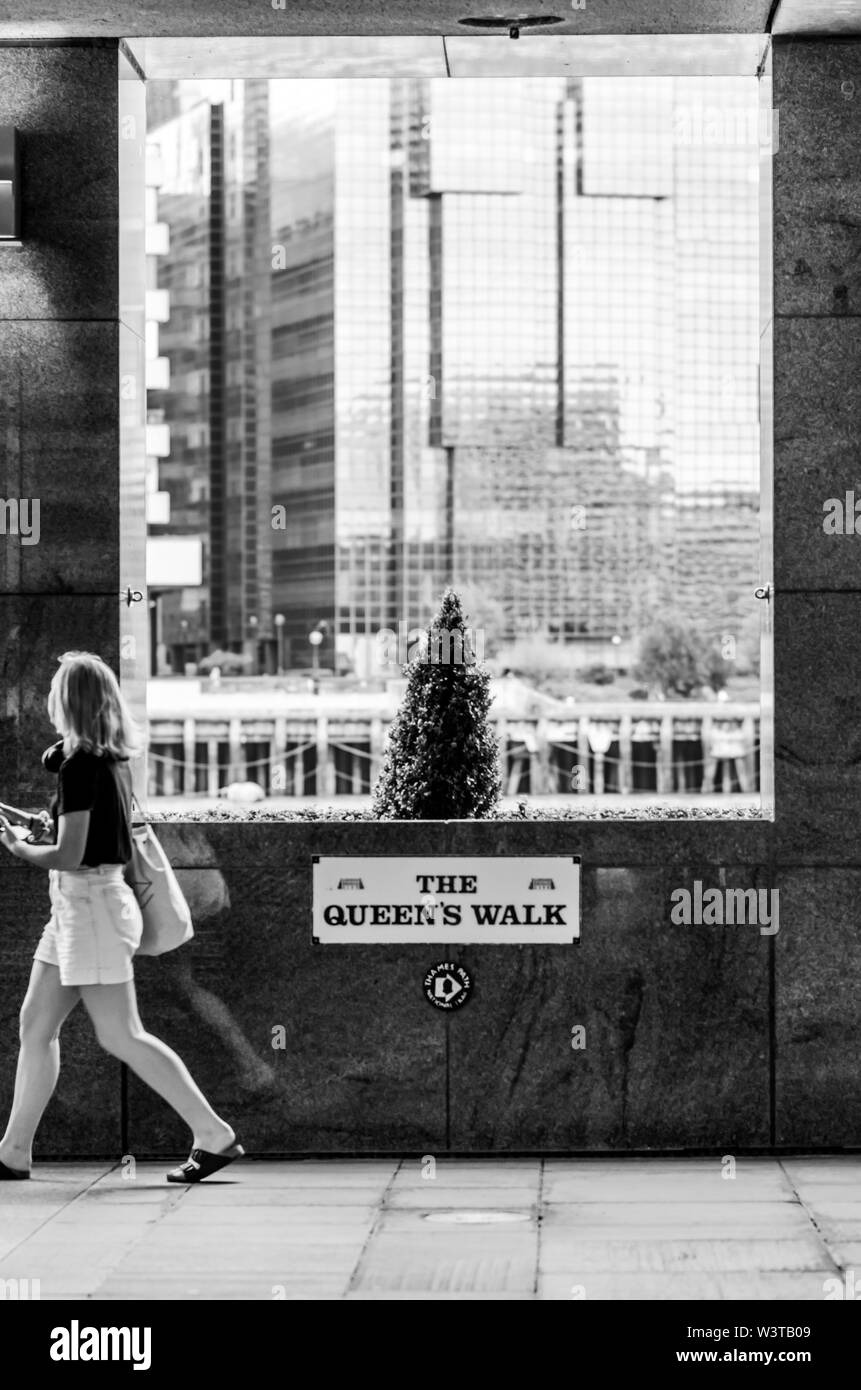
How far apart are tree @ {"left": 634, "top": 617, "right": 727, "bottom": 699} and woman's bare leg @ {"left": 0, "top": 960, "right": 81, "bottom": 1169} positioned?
146083 millimetres

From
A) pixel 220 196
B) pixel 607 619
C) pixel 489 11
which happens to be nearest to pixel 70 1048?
pixel 489 11

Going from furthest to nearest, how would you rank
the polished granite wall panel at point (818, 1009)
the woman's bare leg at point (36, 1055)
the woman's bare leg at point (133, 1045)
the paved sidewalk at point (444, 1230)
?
the polished granite wall panel at point (818, 1009) → the woman's bare leg at point (36, 1055) → the woman's bare leg at point (133, 1045) → the paved sidewalk at point (444, 1230)

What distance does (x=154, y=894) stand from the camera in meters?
6.41

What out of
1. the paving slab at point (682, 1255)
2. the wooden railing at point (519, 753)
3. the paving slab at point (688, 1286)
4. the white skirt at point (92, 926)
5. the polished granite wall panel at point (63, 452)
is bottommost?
the wooden railing at point (519, 753)

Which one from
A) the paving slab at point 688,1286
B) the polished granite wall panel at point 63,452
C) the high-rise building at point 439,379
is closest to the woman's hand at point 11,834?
the polished granite wall panel at point 63,452

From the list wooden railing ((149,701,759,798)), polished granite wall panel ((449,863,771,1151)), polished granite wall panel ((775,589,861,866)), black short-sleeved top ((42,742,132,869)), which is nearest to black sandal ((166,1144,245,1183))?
polished granite wall panel ((449,863,771,1151))

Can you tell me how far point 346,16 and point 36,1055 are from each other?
4.38 metres

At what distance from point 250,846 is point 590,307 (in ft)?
448

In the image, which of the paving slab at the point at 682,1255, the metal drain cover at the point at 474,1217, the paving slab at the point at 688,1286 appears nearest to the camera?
the paving slab at the point at 688,1286

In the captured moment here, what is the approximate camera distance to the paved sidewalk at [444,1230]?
4977 millimetres

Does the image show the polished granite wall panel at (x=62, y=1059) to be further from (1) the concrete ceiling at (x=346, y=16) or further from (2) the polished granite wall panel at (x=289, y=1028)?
(1) the concrete ceiling at (x=346, y=16)

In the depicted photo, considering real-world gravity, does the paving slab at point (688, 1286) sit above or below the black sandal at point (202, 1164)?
above

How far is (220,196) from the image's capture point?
6353 inches

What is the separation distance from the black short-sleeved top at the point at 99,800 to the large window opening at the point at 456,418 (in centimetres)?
8997
